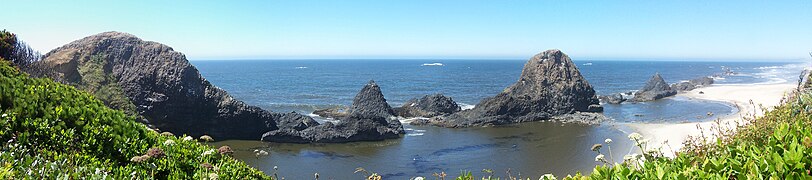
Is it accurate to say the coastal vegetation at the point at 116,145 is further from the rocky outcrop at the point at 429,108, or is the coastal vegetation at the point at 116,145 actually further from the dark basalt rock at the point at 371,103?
the rocky outcrop at the point at 429,108

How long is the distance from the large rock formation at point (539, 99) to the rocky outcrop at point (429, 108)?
7.17ft

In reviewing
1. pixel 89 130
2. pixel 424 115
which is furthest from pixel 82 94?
pixel 424 115

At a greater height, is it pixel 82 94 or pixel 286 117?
pixel 82 94

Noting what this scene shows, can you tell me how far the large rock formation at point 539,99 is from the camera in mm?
36438

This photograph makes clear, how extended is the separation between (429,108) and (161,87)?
1951 cm

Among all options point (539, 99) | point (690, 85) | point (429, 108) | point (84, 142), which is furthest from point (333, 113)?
point (690, 85)

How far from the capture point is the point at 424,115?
39.2 metres

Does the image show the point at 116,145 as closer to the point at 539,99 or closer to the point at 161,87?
the point at 161,87

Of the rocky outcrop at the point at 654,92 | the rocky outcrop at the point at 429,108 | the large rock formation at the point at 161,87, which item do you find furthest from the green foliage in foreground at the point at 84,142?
the rocky outcrop at the point at 654,92

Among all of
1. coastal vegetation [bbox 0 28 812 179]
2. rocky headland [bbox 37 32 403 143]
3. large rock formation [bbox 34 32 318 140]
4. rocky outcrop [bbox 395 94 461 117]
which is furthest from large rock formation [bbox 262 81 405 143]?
coastal vegetation [bbox 0 28 812 179]

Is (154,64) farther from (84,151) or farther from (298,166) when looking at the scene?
(84,151)

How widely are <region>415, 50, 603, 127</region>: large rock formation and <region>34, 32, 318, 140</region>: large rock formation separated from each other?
12.7m

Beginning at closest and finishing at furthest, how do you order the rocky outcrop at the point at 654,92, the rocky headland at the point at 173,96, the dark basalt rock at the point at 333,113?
1. the rocky headland at the point at 173,96
2. the dark basalt rock at the point at 333,113
3. the rocky outcrop at the point at 654,92

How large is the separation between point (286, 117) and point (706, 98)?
4347cm
